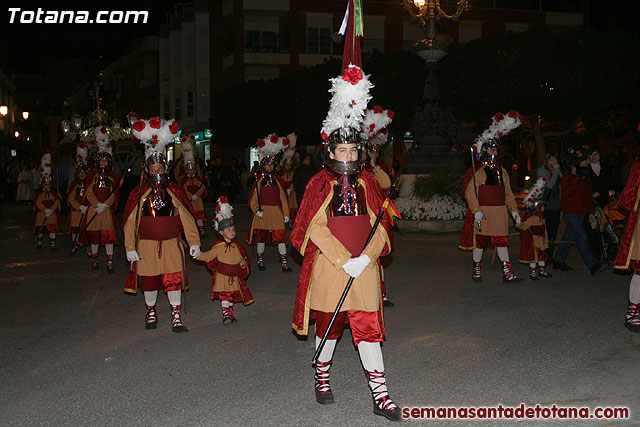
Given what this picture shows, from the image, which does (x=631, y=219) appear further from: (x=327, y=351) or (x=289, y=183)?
(x=289, y=183)

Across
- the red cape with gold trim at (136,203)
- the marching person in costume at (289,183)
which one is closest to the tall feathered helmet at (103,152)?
the marching person in costume at (289,183)

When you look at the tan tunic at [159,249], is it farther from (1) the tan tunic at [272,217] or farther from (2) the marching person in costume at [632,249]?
(2) the marching person in costume at [632,249]

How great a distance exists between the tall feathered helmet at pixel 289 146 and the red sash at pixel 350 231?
6.97m

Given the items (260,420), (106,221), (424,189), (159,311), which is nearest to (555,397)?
→ (260,420)

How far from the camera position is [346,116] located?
5.10 metres

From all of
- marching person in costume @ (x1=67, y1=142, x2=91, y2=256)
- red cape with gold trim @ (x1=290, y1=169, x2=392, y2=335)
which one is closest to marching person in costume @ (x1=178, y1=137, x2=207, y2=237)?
marching person in costume @ (x1=67, y1=142, x2=91, y2=256)

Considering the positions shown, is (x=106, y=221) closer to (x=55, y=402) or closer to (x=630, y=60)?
(x=55, y=402)

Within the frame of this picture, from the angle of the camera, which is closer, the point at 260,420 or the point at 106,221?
the point at 260,420

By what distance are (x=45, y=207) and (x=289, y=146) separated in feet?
18.4

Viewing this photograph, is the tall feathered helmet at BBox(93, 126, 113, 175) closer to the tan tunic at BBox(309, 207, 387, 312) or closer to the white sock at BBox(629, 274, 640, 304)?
the tan tunic at BBox(309, 207, 387, 312)

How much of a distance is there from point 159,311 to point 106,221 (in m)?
3.61

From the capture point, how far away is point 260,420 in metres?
4.80

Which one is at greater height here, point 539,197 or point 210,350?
point 539,197

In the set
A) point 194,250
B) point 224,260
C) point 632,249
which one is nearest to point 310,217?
point 194,250
